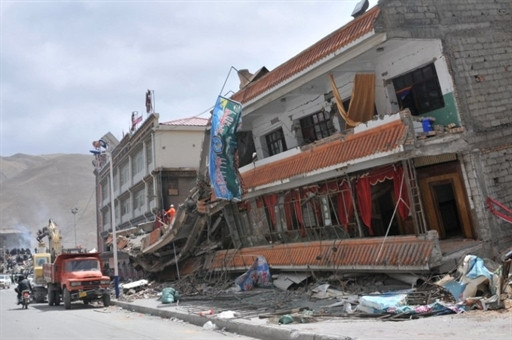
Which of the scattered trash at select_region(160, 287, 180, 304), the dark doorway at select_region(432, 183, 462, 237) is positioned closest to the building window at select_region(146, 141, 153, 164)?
the scattered trash at select_region(160, 287, 180, 304)

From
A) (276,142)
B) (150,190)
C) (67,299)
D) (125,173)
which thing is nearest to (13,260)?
(125,173)

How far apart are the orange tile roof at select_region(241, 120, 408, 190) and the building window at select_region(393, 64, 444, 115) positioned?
194 centimetres

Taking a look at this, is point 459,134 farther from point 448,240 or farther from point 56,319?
point 56,319

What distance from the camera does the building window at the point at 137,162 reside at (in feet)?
122

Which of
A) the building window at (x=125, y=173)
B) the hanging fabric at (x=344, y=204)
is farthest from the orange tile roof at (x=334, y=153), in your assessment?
the building window at (x=125, y=173)

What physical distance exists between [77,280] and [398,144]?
15156 millimetres

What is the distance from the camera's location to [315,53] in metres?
13.8

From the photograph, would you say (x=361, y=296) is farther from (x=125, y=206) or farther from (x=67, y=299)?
(x=125, y=206)

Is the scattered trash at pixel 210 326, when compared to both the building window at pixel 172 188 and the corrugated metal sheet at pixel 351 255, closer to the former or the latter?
the corrugated metal sheet at pixel 351 255

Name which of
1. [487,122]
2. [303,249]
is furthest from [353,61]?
[303,249]

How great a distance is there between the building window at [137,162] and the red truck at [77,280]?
15.7 meters

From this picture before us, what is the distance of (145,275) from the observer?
83.7 feet

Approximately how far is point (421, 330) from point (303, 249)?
782cm

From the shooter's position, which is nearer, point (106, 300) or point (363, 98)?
point (363, 98)
